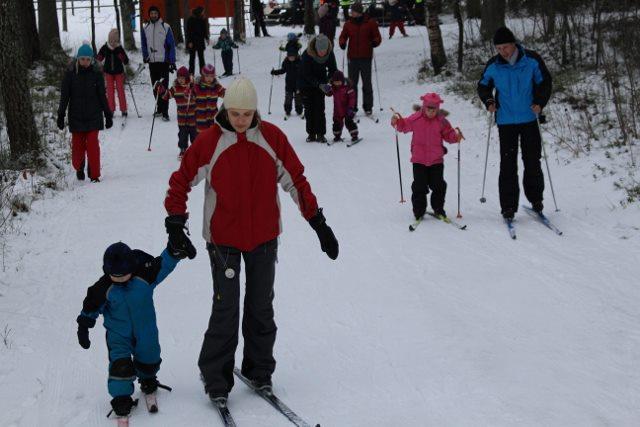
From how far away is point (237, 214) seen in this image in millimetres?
4680

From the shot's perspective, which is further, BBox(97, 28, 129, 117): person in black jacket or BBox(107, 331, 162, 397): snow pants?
BBox(97, 28, 129, 117): person in black jacket

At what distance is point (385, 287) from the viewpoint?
23.1 ft

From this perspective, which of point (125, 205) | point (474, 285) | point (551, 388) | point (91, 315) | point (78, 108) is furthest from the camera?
point (78, 108)

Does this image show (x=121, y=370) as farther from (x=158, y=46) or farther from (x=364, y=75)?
(x=158, y=46)

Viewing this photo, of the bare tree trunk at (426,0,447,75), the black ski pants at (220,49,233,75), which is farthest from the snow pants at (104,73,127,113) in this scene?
the bare tree trunk at (426,0,447,75)

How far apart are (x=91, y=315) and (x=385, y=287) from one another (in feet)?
10.3

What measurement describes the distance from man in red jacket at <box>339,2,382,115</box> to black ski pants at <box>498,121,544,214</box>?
7.51m

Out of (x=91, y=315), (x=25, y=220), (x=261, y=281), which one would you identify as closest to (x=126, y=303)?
(x=91, y=315)

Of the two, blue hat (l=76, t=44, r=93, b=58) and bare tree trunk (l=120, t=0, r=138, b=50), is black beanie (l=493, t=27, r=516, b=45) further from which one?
bare tree trunk (l=120, t=0, r=138, b=50)

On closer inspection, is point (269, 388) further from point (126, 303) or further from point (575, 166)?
point (575, 166)

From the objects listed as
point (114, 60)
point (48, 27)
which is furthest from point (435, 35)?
point (48, 27)

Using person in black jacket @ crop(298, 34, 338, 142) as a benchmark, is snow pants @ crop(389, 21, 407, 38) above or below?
above

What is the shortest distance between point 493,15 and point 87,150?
1113 cm

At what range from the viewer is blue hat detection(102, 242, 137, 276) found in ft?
14.6
